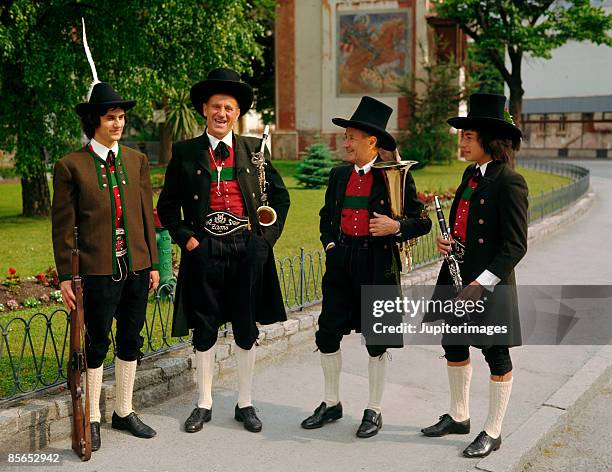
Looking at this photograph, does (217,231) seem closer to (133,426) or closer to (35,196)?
(133,426)

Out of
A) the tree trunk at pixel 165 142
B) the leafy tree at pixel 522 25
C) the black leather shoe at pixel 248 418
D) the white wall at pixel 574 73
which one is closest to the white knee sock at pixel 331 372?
the black leather shoe at pixel 248 418

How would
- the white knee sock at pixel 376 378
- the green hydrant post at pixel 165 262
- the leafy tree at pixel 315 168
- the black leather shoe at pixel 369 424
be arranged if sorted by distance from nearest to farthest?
the black leather shoe at pixel 369 424
the white knee sock at pixel 376 378
the green hydrant post at pixel 165 262
the leafy tree at pixel 315 168

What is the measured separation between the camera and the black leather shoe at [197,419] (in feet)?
17.6

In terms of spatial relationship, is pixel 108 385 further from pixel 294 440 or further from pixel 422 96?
pixel 422 96

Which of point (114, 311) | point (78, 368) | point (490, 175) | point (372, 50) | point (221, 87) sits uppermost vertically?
point (372, 50)

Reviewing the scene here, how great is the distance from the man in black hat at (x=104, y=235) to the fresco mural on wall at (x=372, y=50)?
3206 cm

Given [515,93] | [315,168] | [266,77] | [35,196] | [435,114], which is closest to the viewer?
[35,196]

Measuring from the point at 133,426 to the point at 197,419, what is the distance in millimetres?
465

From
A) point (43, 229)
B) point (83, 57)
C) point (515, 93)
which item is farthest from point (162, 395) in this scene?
point (515, 93)

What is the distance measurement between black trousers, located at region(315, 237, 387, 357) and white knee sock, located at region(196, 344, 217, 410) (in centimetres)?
83

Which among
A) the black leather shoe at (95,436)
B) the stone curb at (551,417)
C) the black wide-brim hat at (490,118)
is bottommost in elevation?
the stone curb at (551,417)

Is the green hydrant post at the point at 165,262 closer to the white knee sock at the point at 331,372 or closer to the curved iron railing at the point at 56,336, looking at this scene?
the curved iron railing at the point at 56,336

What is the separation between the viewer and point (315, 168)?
80.4ft

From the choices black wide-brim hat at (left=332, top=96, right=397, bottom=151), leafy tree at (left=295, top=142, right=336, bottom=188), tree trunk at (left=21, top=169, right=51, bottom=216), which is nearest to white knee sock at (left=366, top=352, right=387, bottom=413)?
black wide-brim hat at (left=332, top=96, right=397, bottom=151)
